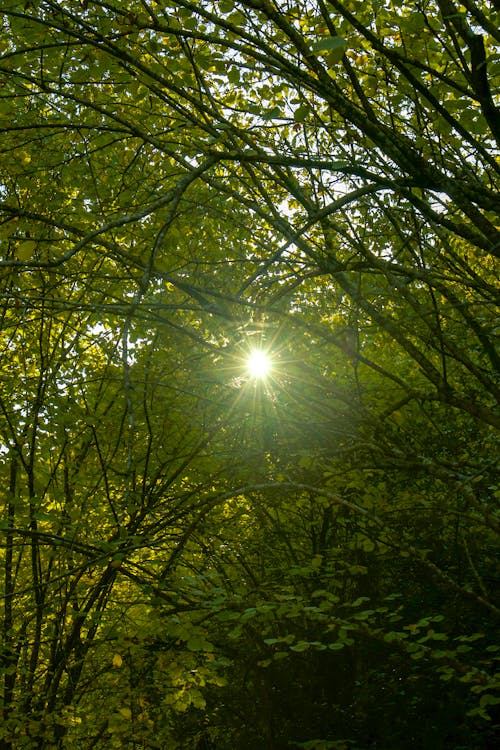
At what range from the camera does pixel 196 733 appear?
308 inches

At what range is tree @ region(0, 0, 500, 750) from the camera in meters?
3.43

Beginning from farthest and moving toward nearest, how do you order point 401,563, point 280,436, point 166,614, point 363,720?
point 401,563 < point 363,720 < point 280,436 < point 166,614

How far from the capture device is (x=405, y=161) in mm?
2900

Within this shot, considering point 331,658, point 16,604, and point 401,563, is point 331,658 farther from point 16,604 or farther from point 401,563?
point 16,604

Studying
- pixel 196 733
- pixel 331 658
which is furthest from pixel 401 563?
pixel 196 733

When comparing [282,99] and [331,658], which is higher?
[282,99]

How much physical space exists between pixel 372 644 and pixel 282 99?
5128 mm

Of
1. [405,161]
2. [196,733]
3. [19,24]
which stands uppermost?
[19,24]

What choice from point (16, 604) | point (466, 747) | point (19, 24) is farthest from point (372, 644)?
point (19, 24)

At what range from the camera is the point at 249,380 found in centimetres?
386

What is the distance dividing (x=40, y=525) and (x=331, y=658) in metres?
3.44

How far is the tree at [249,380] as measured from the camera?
3.43 metres

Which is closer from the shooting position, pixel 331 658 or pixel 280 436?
pixel 280 436

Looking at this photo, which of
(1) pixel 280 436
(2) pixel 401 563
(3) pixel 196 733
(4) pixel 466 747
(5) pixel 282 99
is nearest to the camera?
(5) pixel 282 99
